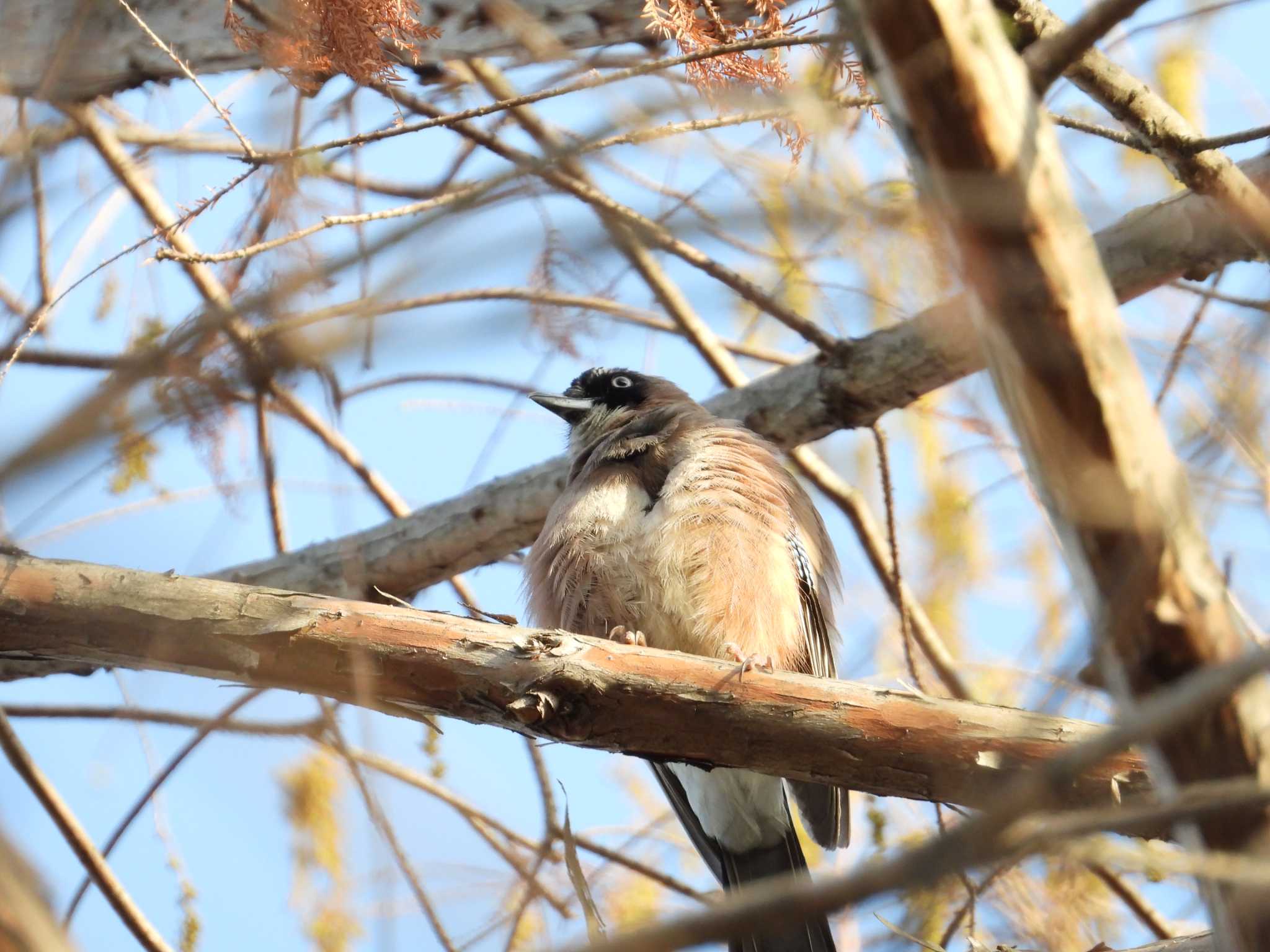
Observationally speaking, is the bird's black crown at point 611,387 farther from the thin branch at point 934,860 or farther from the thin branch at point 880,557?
the thin branch at point 934,860

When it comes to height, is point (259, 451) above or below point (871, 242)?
above

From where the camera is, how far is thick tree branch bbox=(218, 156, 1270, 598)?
4.21 meters

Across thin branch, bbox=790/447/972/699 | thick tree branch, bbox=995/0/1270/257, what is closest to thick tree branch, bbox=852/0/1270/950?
thick tree branch, bbox=995/0/1270/257

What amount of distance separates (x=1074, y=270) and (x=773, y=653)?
9.31 ft

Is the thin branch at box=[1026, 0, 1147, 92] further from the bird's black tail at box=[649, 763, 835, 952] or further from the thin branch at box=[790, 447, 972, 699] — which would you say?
the bird's black tail at box=[649, 763, 835, 952]

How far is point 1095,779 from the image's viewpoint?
303 cm

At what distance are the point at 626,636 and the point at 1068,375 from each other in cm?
276

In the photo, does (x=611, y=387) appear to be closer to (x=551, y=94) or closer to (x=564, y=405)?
(x=564, y=405)

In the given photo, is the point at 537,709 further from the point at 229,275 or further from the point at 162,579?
the point at 229,275

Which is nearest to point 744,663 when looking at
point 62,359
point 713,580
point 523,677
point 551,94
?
point 523,677

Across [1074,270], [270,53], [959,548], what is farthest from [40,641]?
[959,548]

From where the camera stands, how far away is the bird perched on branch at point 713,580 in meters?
4.36

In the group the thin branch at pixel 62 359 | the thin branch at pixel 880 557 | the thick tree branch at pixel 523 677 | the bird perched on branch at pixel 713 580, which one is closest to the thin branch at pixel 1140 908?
the thin branch at pixel 880 557

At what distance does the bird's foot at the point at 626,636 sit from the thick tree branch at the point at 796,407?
34.4 inches
